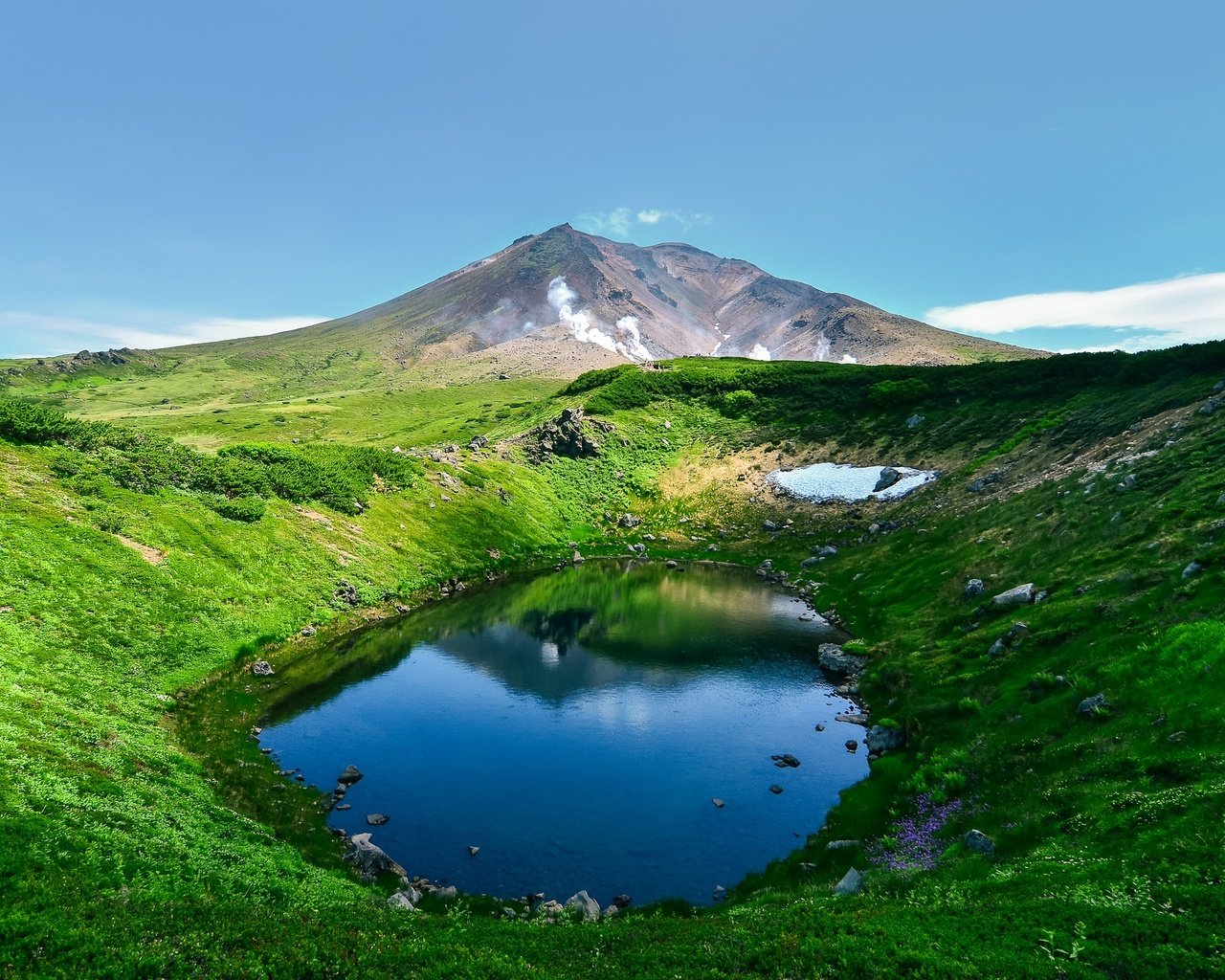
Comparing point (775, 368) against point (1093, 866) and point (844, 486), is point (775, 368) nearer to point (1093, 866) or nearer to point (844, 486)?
point (844, 486)

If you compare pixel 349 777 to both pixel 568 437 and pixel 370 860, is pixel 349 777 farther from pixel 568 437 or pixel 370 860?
pixel 568 437

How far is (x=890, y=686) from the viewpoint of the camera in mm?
41375

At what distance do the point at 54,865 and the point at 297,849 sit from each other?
1036 centimetres

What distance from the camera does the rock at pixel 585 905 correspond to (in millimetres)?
22844

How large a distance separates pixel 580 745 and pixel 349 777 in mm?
13651

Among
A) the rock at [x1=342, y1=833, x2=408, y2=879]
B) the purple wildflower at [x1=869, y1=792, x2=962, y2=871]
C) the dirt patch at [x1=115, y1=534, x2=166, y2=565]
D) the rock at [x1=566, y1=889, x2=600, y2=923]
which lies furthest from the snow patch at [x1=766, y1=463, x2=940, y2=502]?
the dirt patch at [x1=115, y1=534, x2=166, y2=565]

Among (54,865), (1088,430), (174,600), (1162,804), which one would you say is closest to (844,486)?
(1088,430)

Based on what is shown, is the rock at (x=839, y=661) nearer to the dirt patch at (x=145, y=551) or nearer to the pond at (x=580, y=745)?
the pond at (x=580, y=745)

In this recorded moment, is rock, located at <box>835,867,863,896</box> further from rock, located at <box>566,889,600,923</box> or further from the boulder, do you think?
the boulder

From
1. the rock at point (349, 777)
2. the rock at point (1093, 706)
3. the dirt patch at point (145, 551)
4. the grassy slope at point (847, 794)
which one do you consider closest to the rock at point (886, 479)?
the grassy slope at point (847, 794)

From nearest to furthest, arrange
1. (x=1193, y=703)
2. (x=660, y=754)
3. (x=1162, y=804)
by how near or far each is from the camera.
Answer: (x=1162, y=804), (x=1193, y=703), (x=660, y=754)

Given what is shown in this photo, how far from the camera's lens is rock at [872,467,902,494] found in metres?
96.1

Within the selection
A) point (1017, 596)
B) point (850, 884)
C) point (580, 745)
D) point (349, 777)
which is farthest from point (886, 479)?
point (349, 777)

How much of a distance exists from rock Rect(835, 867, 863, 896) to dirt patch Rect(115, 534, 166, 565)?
167ft
